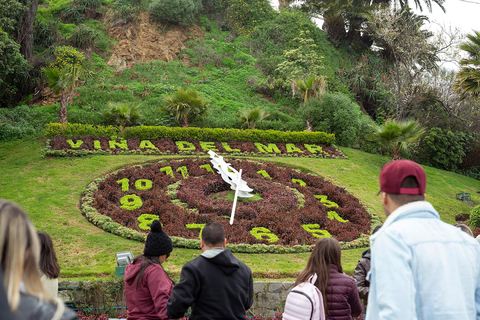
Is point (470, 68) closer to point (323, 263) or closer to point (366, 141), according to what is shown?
point (366, 141)

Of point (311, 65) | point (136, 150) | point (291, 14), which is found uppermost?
point (291, 14)

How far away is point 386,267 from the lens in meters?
2.38

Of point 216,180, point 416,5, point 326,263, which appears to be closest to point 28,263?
point 326,263

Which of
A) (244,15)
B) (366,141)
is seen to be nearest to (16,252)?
(366,141)

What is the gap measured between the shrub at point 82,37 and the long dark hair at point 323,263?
2438 centimetres

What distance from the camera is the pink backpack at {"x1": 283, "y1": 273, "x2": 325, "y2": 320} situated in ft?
12.8

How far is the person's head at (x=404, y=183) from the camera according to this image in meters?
2.66

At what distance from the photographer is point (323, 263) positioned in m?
4.21

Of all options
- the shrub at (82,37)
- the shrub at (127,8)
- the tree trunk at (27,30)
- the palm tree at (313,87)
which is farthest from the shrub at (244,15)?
the tree trunk at (27,30)

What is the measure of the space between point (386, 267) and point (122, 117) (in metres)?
17.0

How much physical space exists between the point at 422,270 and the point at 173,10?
93.9 ft

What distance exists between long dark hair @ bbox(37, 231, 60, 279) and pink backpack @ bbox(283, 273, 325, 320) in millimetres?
2479

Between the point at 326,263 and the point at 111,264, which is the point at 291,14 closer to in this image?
the point at 111,264

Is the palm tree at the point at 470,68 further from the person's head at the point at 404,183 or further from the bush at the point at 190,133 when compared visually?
the person's head at the point at 404,183
